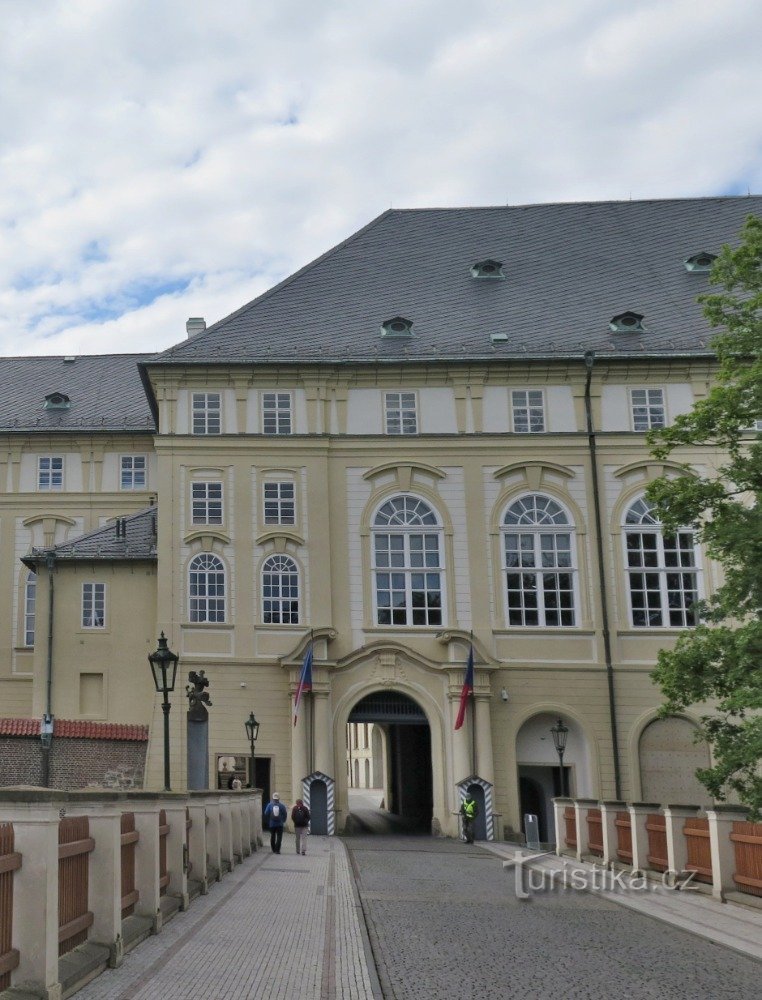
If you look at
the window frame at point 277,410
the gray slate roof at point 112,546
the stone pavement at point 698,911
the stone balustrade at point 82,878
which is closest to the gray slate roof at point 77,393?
the gray slate roof at point 112,546

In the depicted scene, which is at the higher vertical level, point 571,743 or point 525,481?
point 525,481

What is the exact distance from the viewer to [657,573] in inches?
1598

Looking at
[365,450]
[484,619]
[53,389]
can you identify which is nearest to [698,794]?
[484,619]

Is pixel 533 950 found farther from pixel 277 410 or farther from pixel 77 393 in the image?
pixel 77 393

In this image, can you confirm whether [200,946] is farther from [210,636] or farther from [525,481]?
[525,481]

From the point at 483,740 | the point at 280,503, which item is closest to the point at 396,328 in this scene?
the point at 280,503

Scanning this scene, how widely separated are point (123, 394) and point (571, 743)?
2650 cm

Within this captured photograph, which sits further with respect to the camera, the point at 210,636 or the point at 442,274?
the point at 442,274

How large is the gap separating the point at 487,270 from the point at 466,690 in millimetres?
16675

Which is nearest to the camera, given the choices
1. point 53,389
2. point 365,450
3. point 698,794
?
point 698,794

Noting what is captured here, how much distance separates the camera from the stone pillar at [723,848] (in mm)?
18047

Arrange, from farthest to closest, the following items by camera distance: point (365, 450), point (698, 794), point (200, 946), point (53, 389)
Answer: point (53, 389) < point (365, 450) < point (698, 794) < point (200, 946)

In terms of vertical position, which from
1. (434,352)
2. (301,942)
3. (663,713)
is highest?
(434,352)

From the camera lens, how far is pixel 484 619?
39812 mm
